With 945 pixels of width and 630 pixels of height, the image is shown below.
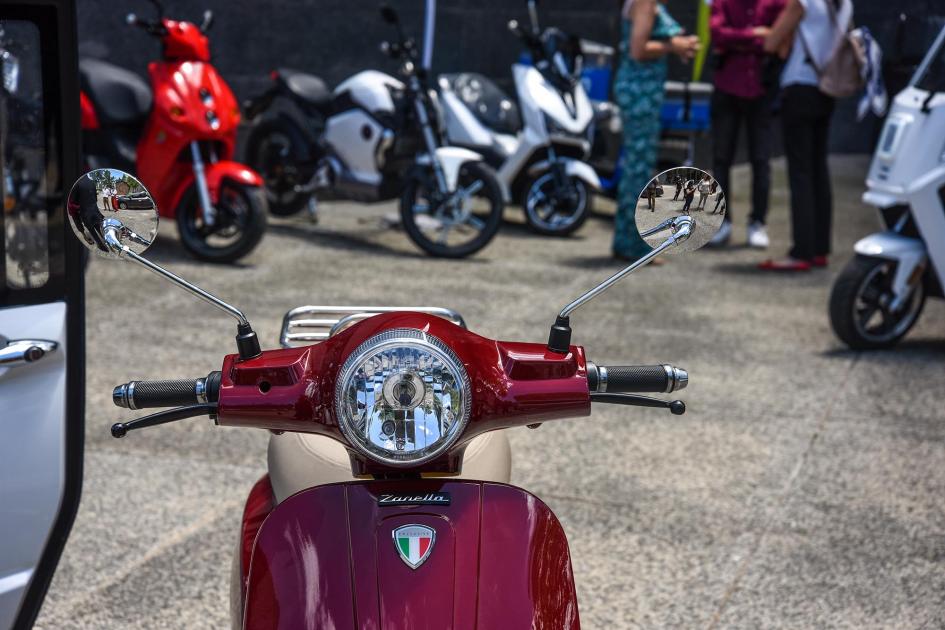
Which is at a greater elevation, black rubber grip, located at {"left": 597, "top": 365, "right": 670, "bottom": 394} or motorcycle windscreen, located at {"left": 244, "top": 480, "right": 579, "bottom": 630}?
black rubber grip, located at {"left": 597, "top": 365, "right": 670, "bottom": 394}

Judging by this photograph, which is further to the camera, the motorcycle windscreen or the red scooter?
the red scooter

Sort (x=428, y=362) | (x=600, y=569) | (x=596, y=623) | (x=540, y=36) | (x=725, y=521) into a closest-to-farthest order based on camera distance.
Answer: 1. (x=428, y=362)
2. (x=596, y=623)
3. (x=600, y=569)
4. (x=725, y=521)
5. (x=540, y=36)

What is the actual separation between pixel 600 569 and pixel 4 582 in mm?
1678

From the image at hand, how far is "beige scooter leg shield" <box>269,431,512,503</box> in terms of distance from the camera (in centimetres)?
222

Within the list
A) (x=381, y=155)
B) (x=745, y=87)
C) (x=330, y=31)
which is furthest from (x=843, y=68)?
(x=330, y=31)

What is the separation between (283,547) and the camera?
1.68 meters

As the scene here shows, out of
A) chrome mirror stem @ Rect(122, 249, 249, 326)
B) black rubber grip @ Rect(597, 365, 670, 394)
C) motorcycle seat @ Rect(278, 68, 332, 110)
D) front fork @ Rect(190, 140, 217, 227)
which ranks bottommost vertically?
front fork @ Rect(190, 140, 217, 227)

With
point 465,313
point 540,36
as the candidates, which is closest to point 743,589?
point 465,313

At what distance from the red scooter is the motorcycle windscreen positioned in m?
5.48

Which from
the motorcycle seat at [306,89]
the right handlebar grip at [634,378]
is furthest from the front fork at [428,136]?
the right handlebar grip at [634,378]

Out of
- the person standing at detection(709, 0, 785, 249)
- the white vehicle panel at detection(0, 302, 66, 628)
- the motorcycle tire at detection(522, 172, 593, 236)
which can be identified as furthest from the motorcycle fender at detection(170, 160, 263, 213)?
the white vehicle panel at detection(0, 302, 66, 628)

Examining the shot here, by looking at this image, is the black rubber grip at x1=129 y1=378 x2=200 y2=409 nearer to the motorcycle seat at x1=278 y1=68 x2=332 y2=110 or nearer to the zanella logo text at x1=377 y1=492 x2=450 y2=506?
the zanella logo text at x1=377 y1=492 x2=450 y2=506

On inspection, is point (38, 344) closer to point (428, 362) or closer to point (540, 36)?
point (428, 362)

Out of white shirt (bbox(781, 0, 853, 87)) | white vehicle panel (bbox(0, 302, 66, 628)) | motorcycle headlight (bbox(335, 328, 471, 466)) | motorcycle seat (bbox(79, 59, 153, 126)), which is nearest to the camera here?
motorcycle headlight (bbox(335, 328, 471, 466))
